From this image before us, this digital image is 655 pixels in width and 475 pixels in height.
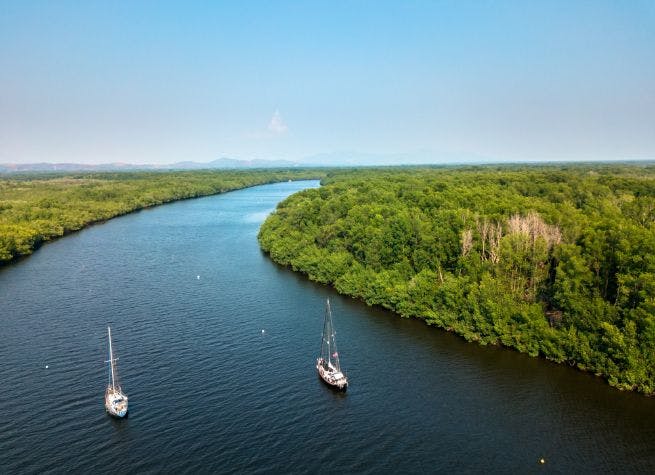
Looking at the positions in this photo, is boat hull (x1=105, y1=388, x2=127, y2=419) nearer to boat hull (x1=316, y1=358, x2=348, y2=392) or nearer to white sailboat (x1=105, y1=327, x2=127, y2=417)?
white sailboat (x1=105, y1=327, x2=127, y2=417)

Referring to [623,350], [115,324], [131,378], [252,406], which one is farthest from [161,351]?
[623,350]

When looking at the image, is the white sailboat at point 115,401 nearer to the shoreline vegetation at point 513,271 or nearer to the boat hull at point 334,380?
the boat hull at point 334,380

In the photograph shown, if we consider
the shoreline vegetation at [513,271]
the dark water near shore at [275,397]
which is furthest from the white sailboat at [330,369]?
the shoreline vegetation at [513,271]

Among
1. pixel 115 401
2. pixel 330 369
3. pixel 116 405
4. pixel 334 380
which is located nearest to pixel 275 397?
pixel 334 380

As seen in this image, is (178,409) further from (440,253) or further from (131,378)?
(440,253)

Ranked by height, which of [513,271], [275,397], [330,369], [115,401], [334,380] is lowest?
[275,397]

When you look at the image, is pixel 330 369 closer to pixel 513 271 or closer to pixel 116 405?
pixel 116 405
